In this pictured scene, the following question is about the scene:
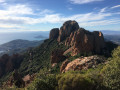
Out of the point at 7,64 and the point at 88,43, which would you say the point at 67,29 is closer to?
the point at 88,43

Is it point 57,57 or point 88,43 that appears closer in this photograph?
point 88,43

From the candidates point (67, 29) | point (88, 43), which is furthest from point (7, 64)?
point (88, 43)

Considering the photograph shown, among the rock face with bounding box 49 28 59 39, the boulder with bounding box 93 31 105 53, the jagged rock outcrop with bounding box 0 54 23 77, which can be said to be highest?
the rock face with bounding box 49 28 59 39

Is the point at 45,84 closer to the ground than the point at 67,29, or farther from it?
closer to the ground

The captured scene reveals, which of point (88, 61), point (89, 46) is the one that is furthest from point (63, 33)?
point (88, 61)

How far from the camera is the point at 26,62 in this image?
91812mm

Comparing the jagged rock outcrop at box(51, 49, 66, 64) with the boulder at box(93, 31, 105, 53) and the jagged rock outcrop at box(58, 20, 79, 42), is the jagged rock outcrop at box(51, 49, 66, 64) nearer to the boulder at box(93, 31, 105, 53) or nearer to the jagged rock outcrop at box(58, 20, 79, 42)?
the boulder at box(93, 31, 105, 53)

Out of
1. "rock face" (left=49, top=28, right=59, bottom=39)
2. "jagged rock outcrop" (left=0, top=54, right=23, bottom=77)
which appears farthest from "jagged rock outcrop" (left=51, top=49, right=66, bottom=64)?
"rock face" (left=49, top=28, right=59, bottom=39)

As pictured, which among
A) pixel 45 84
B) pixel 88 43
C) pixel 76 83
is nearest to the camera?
pixel 76 83

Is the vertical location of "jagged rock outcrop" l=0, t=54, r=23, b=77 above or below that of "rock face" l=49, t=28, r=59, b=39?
below

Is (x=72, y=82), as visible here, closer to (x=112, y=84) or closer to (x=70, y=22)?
(x=112, y=84)

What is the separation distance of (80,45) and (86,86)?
43.3 metres

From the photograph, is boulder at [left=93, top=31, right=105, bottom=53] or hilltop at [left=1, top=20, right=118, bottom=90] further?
boulder at [left=93, top=31, right=105, bottom=53]

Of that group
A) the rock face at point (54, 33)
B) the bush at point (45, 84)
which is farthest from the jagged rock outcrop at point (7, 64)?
the bush at point (45, 84)
